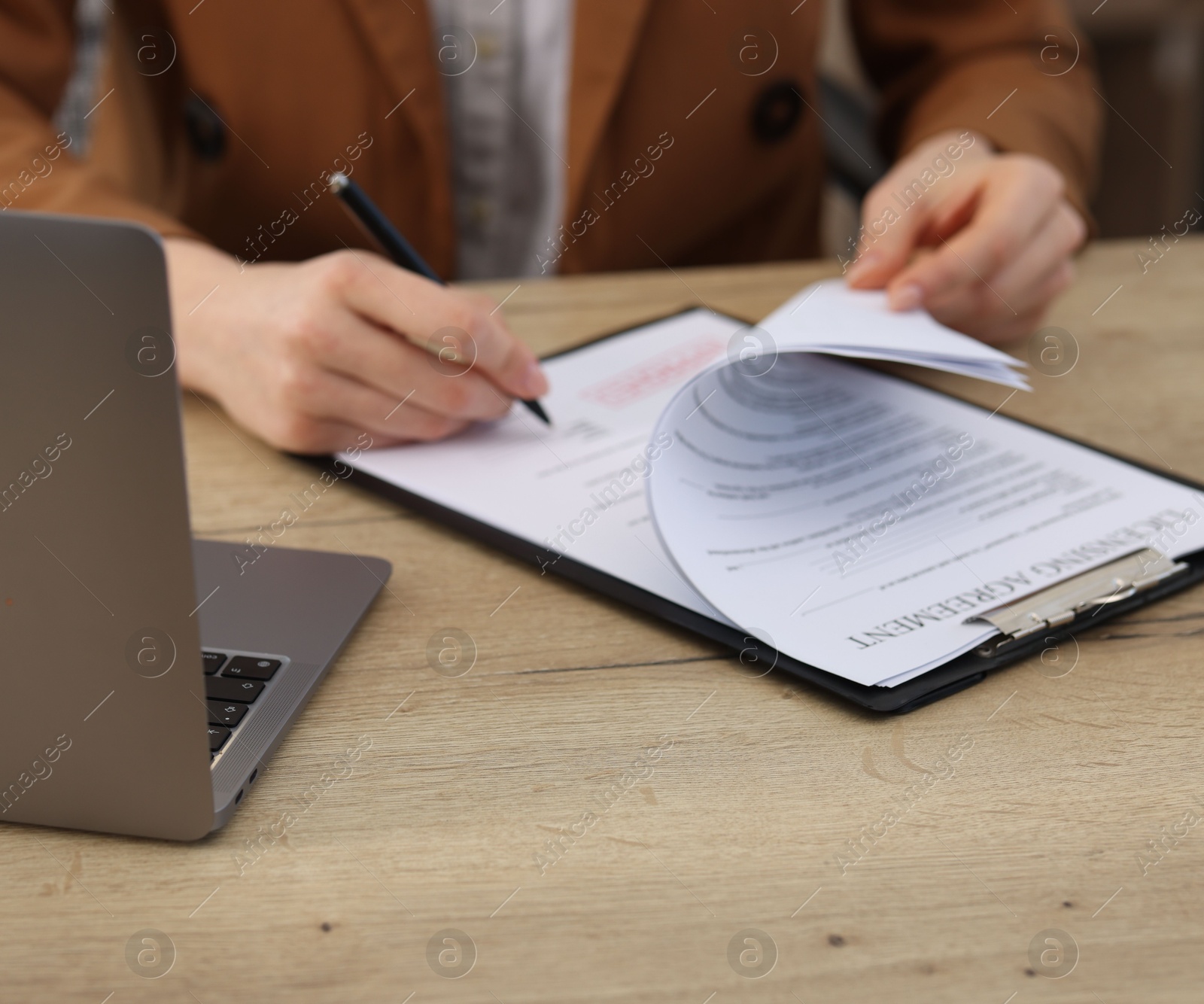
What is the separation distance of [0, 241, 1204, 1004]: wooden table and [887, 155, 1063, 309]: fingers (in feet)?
1.00

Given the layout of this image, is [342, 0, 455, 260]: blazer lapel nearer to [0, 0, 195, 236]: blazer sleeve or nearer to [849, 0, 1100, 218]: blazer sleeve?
[0, 0, 195, 236]: blazer sleeve

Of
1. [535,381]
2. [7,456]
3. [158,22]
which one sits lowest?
[535,381]

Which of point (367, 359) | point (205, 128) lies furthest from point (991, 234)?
point (205, 128)

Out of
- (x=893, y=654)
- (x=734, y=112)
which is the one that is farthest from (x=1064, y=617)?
(x=734, y=112)

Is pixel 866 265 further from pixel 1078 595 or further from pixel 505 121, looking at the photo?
pixel 505 121

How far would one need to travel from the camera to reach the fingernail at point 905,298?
71 centimetres

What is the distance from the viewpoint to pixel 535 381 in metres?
0.67

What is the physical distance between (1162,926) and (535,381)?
0.46 m

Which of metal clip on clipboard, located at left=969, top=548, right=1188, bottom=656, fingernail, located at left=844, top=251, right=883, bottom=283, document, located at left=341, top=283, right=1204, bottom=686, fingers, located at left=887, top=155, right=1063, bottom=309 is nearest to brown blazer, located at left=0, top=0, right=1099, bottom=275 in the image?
fingers, located at left=887, top=155, right=1063, bottom=309

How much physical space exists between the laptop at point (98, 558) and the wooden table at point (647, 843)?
23mm

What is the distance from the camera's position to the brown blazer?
3.29 ft

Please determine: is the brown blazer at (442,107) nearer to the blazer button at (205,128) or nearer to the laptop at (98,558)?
the blazer button at (205,128)

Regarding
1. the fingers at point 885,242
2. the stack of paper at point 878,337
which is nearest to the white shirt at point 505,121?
the fingers at point 885,242

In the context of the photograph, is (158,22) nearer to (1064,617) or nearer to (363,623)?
(363,623)
